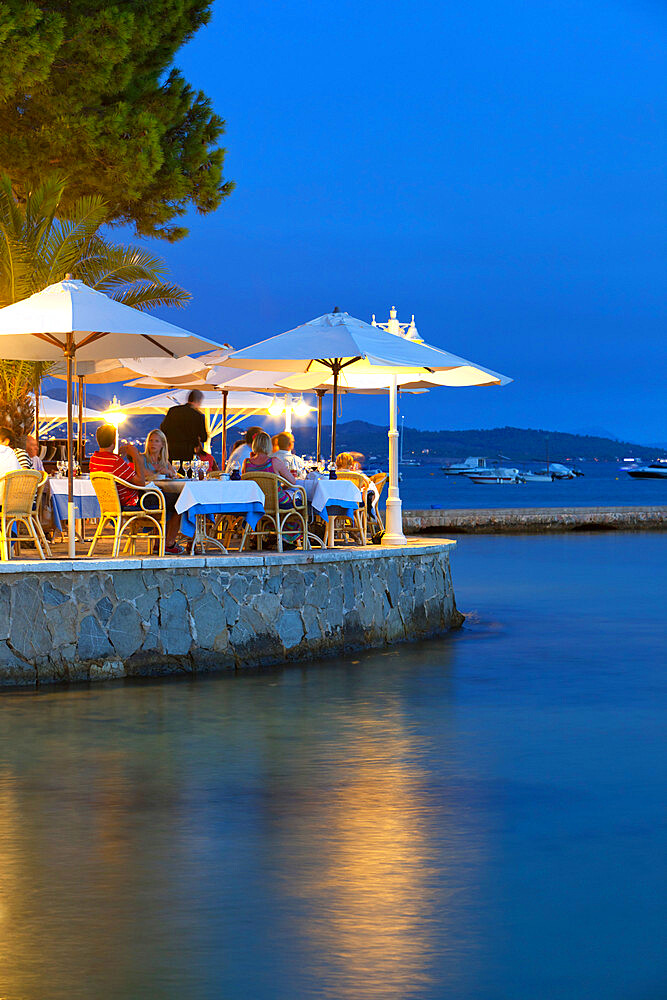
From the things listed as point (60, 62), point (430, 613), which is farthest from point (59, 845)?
point (60, 62)

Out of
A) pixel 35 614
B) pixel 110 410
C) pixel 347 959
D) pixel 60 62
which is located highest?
pixel 60 62

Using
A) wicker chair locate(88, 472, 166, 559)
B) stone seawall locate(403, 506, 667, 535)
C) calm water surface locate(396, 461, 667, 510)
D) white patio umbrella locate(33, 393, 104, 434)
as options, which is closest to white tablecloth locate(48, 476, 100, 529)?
wicker chair locate(88, 472, 166, 559)

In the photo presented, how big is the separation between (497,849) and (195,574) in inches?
212

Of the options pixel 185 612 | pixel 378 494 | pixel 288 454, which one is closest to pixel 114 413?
pixel 378 494

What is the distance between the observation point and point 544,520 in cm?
3381

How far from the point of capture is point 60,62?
63.2 ft

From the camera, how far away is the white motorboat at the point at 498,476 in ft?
590

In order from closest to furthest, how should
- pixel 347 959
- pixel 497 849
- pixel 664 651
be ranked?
pixel 347 959 < pixel 497 849 < pixel 664 651

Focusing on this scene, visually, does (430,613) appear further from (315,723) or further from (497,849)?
(497,849)

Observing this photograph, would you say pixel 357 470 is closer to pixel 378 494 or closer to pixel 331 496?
pixel 378 494

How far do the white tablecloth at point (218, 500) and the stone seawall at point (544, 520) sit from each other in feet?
61.9

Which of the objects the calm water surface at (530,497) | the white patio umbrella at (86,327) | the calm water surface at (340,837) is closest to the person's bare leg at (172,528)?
the white patio umbrella at (86,327)

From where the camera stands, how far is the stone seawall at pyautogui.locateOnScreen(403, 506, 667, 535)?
31.9 metres

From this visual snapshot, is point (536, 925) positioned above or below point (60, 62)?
below
